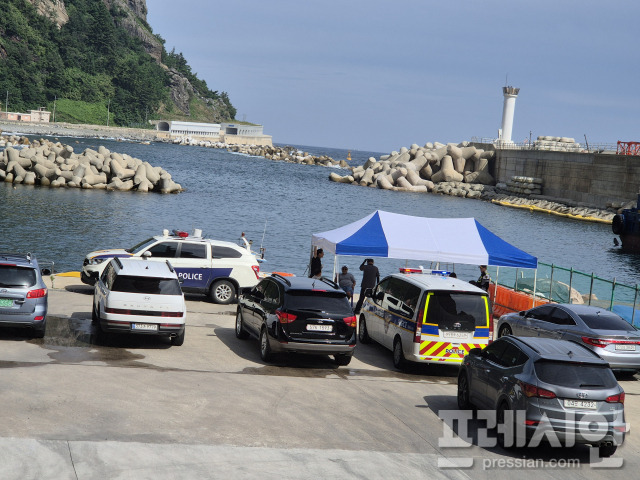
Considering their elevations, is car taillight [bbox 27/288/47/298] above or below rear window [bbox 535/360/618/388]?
below

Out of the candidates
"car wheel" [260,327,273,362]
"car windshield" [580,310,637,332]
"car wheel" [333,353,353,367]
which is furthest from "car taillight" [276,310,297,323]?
"car windshield" [580,310,637,332]

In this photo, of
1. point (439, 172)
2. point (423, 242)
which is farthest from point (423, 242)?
point (439, 172)

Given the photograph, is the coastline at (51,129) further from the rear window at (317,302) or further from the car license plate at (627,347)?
the car license plate at (627,347)

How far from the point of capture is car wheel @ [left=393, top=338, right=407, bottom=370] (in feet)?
51.4

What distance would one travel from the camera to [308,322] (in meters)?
14.8

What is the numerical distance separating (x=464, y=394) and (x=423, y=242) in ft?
30.7

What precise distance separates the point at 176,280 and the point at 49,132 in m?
179

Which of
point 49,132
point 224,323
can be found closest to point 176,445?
point 224,323

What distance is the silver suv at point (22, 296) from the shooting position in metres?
14.8

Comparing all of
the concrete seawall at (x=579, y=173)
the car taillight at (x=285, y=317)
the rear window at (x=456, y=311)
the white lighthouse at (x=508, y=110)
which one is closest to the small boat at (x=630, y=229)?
the concrete seawall at (x=579, y=173)

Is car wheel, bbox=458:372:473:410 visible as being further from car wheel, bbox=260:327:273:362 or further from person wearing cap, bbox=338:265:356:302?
person wearing cap, bbox=338:265:356:302

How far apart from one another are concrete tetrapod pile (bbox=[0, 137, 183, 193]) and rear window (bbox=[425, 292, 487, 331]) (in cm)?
6196

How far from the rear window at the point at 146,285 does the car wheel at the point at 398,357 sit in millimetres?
4694

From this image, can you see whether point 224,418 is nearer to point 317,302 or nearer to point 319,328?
point 319,328
